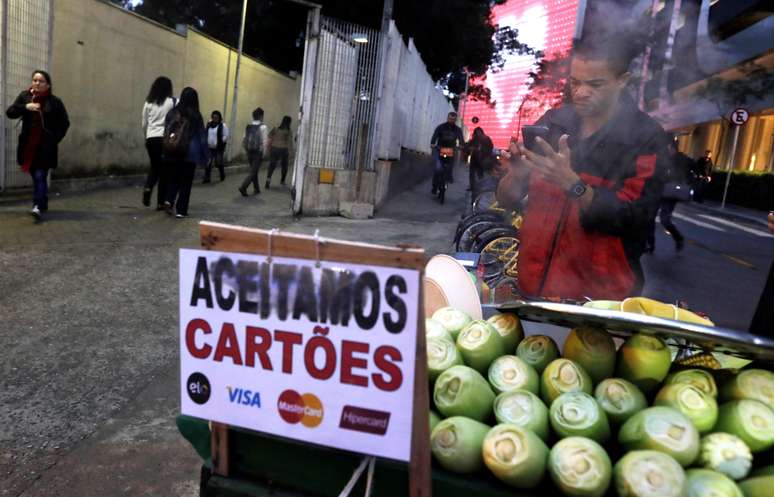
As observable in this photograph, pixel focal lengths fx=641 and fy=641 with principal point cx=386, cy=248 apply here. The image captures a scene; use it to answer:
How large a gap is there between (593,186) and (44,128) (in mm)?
6938

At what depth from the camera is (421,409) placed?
58.1 inches

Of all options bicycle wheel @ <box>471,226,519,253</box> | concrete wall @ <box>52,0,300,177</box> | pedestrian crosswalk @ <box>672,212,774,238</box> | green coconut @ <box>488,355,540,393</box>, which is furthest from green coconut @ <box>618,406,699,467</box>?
pedestrian crosswalk @ <box>672,212,774,238</box>

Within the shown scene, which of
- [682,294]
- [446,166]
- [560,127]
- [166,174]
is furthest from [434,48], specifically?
[560,127]

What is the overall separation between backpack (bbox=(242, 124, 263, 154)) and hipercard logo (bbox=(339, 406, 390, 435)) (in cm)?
1199

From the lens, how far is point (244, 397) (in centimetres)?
159

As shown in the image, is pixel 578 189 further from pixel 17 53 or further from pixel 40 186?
pixel 17 53

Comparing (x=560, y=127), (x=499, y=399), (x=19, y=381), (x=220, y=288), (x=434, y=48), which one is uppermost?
(x=434, y=48)

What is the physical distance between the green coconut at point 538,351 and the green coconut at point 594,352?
7cm

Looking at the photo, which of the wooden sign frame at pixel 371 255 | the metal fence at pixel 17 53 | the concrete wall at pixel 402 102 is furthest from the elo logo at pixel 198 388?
the concrete wall at pixel 402 102

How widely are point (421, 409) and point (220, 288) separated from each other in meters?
0.57

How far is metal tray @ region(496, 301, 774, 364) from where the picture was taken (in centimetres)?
141

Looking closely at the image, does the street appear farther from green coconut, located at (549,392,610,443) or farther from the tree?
the tree

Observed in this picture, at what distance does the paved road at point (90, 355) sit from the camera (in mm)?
2943

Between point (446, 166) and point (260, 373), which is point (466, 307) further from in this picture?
point (446, 166)
